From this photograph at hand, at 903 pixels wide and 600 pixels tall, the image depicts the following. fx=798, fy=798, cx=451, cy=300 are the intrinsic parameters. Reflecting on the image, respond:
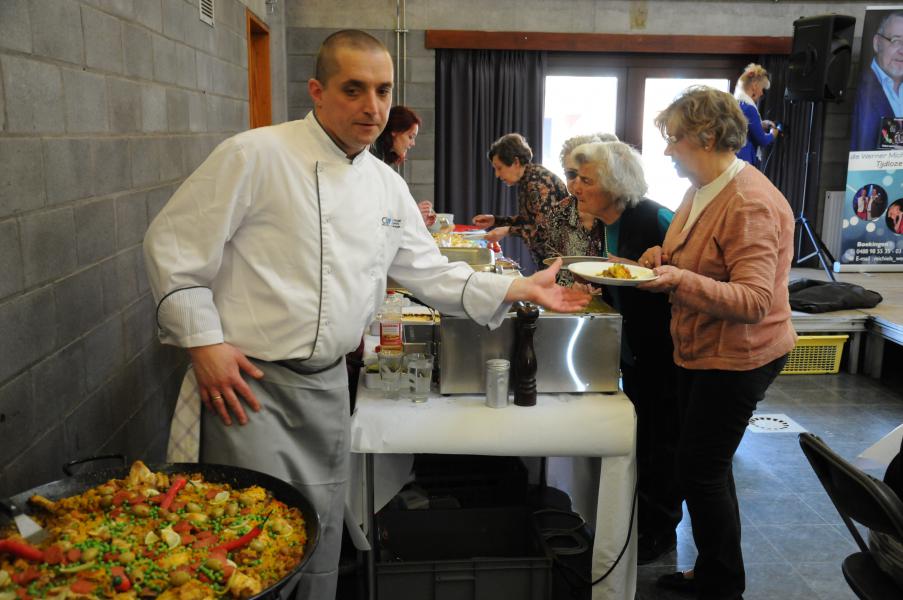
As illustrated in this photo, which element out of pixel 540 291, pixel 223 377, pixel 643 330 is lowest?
pixel 643 330

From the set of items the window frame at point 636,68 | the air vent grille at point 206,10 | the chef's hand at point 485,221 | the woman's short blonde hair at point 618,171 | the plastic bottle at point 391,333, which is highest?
the window frame at point 636,68

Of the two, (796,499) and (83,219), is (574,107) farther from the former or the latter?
(83,219)

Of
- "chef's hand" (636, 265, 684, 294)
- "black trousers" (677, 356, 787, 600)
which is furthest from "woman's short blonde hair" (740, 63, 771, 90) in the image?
"chef's hand" (636, 265, 684, 294)

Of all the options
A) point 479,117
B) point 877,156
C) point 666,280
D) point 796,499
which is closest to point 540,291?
point 666,280

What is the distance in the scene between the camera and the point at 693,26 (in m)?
6.55

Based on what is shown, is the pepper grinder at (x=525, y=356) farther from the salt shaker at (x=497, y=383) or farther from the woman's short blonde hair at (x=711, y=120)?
the woman's short blonde hair at (x=711, y=120)

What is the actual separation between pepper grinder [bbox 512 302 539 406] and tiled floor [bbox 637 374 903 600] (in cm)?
82

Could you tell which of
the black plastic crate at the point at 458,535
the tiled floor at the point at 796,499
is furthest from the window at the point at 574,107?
the black plastic crate at the point at 458,535

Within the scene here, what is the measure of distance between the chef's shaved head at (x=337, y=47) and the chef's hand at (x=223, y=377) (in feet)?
1.86

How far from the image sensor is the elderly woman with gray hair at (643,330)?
7.99 ft

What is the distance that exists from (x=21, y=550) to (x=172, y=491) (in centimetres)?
25

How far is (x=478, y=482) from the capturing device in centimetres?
274

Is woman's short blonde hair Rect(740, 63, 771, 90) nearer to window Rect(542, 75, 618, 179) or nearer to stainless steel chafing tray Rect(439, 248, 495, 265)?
window Rect(542, 75, 618, 179)

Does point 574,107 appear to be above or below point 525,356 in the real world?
above
